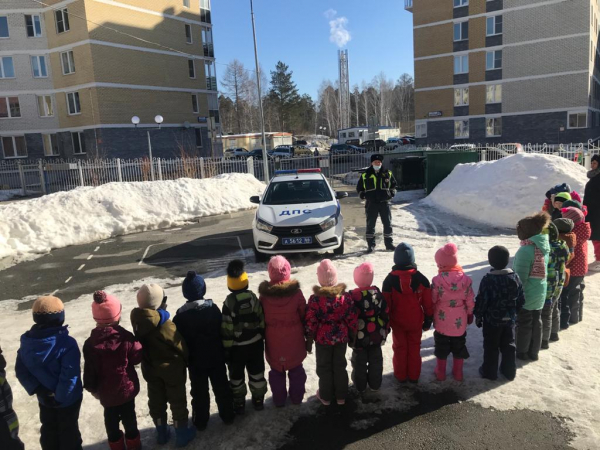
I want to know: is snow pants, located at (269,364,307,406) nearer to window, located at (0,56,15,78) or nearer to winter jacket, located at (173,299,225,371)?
winter jacket, located at (173,299,225,371)

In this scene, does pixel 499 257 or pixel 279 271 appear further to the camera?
pixel 499 257

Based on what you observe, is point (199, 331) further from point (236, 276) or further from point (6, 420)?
point (6, 420)

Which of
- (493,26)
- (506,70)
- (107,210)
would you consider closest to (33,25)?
(107,210)

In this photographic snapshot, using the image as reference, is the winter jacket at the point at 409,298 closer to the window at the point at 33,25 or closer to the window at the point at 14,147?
the window at the point at 14,147

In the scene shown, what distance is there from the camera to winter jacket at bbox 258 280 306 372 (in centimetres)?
366

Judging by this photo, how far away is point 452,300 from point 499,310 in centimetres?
41

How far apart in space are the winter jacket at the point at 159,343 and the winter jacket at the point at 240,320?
0.35m

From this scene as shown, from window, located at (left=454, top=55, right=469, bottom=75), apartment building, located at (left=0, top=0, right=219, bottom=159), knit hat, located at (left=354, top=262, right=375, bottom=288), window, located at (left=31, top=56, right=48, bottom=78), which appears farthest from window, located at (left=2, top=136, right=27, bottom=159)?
knit hat, located at (left=354, top=262, right=375, bottom=288)

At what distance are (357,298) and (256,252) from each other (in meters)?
5.13

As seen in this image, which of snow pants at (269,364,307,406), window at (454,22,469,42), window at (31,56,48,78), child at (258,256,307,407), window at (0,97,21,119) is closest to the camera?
child at (258,256,307,407)

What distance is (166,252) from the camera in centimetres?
1005

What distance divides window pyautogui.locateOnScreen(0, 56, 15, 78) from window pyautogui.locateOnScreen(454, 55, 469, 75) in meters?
36.2

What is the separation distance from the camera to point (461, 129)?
134ft

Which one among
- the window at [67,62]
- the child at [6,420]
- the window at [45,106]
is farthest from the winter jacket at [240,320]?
the window at [45,106]
